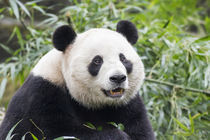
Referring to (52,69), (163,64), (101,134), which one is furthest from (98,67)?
(163,64)

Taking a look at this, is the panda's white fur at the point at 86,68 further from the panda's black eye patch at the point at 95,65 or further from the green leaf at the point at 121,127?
the green leaf at the point at 121,127

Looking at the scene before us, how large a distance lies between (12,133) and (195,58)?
2.56 m

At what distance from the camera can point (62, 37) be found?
3.17 meters

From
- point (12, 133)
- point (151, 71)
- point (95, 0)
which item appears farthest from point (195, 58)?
point (12, 133)

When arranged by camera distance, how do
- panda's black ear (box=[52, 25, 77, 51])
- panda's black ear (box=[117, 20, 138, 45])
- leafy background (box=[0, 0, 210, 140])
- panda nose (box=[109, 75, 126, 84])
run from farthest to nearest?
leafy background (box=[0, 0, 210, 140]) → panda's black ear (box=[117, 20, 138, 45]) → panda's black ear (box=[52, 25, 77, 51]) → panda nose (box=[109, 75, 126, 84])

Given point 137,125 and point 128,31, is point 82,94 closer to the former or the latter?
point 137,125

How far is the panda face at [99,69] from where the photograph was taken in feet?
9.65

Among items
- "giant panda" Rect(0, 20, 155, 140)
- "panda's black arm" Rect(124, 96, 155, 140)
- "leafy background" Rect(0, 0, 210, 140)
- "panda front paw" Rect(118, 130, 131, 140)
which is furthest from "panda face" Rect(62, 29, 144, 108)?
"leafy background" Rect(0, 0, 210, 140)

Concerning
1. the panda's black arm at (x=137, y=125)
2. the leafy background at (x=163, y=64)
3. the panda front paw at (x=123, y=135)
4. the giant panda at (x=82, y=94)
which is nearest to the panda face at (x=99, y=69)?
the giant panda at (x=82, y=94)

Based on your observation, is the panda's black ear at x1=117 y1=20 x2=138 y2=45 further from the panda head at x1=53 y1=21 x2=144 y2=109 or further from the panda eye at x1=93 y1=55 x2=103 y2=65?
the panda eye at x1=93 y1=55 x2=103 y2=65

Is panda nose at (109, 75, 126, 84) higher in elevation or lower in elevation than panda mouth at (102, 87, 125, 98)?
higher

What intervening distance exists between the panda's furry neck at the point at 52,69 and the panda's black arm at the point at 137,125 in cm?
73

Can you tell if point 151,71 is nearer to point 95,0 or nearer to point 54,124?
point 95,0

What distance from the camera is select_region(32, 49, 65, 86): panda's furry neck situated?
10.00 ft
